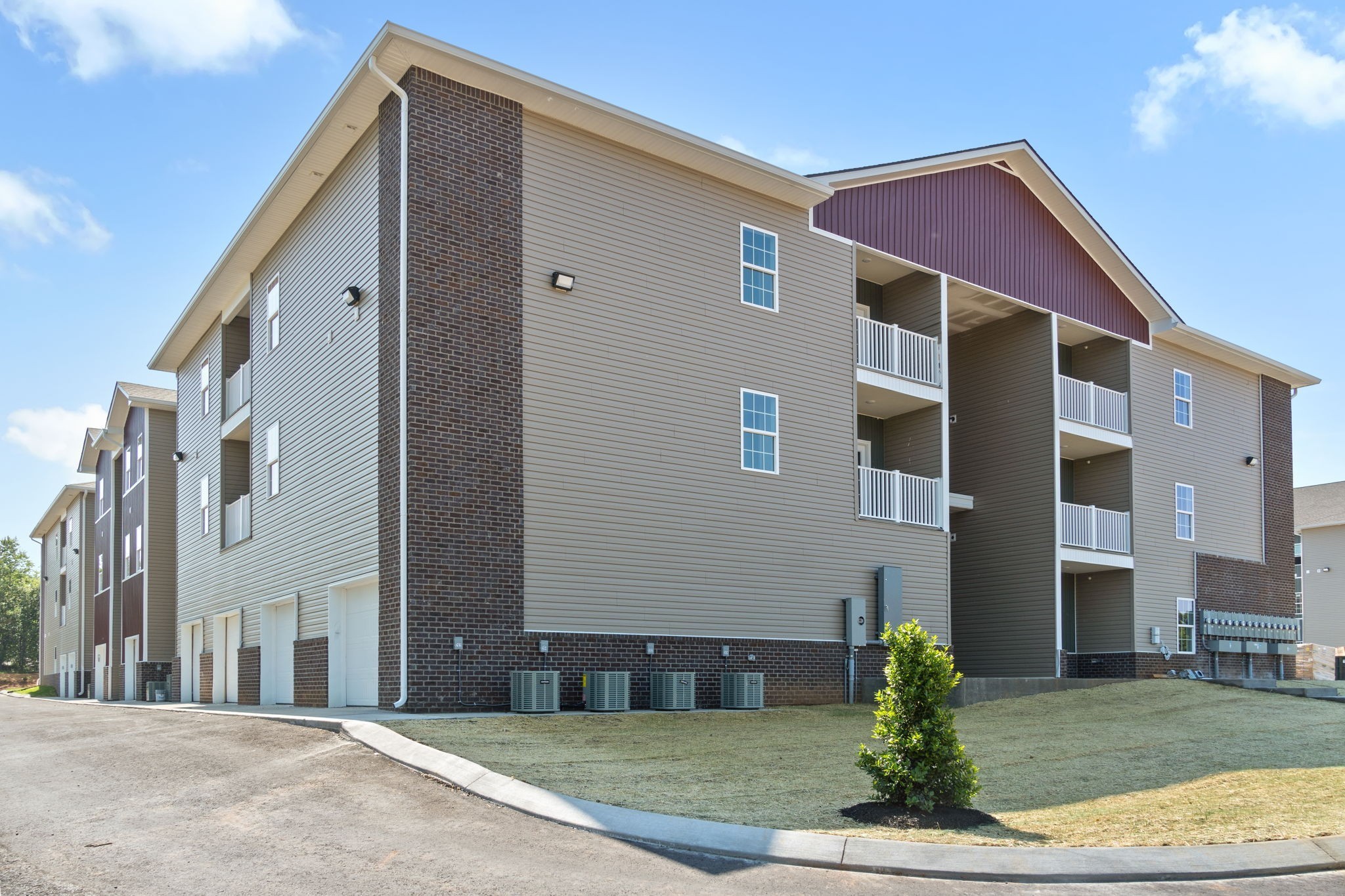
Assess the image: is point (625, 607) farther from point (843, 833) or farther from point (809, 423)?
point (843, 833)

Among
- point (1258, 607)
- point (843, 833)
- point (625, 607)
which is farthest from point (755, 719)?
point (1258, 607)

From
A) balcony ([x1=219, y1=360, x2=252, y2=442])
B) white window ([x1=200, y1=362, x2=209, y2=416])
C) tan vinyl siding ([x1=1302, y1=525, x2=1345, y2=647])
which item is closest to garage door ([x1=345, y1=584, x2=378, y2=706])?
balcony ([x1=219, y1=360, x2=252, y2=442])

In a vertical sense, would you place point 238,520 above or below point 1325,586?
above

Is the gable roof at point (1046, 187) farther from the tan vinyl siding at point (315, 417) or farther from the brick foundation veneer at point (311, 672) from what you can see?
the brick foundation veneer at point (311, 672)

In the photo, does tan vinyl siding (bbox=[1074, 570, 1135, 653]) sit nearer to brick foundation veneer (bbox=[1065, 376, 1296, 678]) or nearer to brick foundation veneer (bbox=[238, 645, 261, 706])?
brick foundation veneer (bbox=[1065, 376, 1296, 678])

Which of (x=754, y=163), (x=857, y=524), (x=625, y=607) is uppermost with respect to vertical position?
(x=754, y=163)

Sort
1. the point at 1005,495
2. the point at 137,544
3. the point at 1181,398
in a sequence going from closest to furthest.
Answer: the point at 1005,495 < the point at 1181,398 < the point at 137,544

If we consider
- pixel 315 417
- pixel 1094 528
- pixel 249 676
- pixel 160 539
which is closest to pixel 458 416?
pixel 315 417

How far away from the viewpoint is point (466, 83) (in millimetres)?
16938

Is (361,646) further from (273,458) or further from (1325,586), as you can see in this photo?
(1325,586)

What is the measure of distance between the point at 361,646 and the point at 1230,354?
945 inches

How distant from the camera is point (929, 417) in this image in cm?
2373

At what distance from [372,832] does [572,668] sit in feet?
28.8

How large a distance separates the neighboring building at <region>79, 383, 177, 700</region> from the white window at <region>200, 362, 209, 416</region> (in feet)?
18.3
